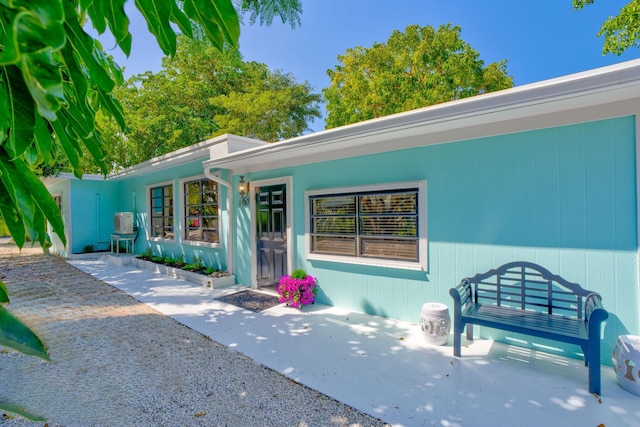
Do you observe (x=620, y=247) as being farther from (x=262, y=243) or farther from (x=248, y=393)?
(x=262, y=243)

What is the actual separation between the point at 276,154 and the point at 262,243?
196cm

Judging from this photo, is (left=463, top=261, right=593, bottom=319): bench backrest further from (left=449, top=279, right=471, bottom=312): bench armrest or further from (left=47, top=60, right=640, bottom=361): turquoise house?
(left=47, top=60, right=640, bottom=361): turquoise house

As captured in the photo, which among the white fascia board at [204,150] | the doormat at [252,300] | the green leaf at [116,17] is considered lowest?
the doormat at [252,300]

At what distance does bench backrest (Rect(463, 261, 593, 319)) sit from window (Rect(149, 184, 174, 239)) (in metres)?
7.78

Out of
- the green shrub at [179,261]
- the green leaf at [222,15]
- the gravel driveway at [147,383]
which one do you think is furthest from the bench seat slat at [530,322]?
the green shrub at [179,261]

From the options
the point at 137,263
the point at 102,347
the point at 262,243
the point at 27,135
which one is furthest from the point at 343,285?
the point at 137,263

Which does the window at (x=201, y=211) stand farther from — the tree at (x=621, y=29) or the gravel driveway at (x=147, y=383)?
the tree at (x=621, y=29)

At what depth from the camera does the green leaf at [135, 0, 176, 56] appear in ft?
2.37

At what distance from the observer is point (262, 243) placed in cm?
622

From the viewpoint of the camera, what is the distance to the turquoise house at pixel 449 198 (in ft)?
9.74

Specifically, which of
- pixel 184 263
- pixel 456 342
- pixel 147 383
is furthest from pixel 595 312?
pixel 184 263

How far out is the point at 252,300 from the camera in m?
5.46

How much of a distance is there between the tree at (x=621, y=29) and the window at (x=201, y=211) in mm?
9930

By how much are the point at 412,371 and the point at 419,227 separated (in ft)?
5.78
